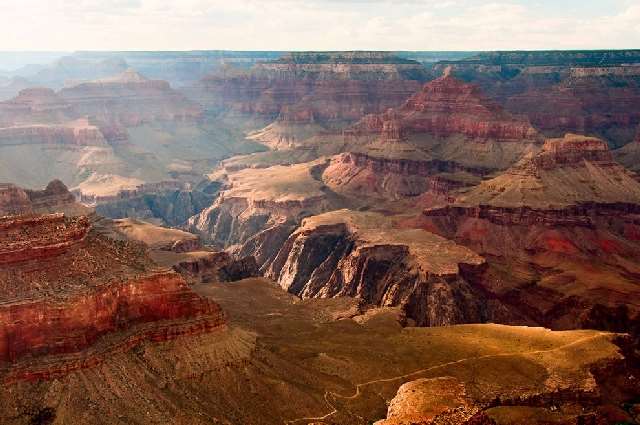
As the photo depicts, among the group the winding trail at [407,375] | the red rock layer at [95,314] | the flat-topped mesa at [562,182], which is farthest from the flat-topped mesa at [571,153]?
the red rock layer at [95,314]

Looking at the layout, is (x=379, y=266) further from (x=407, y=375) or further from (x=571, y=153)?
(x=571, y=153)

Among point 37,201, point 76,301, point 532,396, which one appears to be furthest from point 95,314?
point 37,201

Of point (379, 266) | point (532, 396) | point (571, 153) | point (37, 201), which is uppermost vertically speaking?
point (571, 153)

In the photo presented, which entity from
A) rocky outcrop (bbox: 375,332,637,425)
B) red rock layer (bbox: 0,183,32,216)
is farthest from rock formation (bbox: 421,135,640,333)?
red rock layer (bbox: 0,183,32,216)

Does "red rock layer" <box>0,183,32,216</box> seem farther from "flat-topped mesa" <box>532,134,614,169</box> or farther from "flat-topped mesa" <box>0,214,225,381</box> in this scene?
"flat-topped mesa" <box>532,134,614,169</box>

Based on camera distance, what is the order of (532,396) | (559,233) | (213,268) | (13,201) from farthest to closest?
1. (559,233)
2. (213,268)
3. (13,201)
4. (532,396)

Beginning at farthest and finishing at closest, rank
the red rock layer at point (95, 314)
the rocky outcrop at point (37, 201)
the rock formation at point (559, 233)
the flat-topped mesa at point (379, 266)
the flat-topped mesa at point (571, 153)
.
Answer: the flat-topped mesa at point (571, 153) → the rocky outcrop at point (37, 201) → the rock formation at point (559, 233) → the flat-topped mesa at point (379, 266) → the red rock layer at point (95, 314)

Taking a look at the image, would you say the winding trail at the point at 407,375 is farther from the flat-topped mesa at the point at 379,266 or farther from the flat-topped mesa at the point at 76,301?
the flat-topped mesa at the point at 379,266
